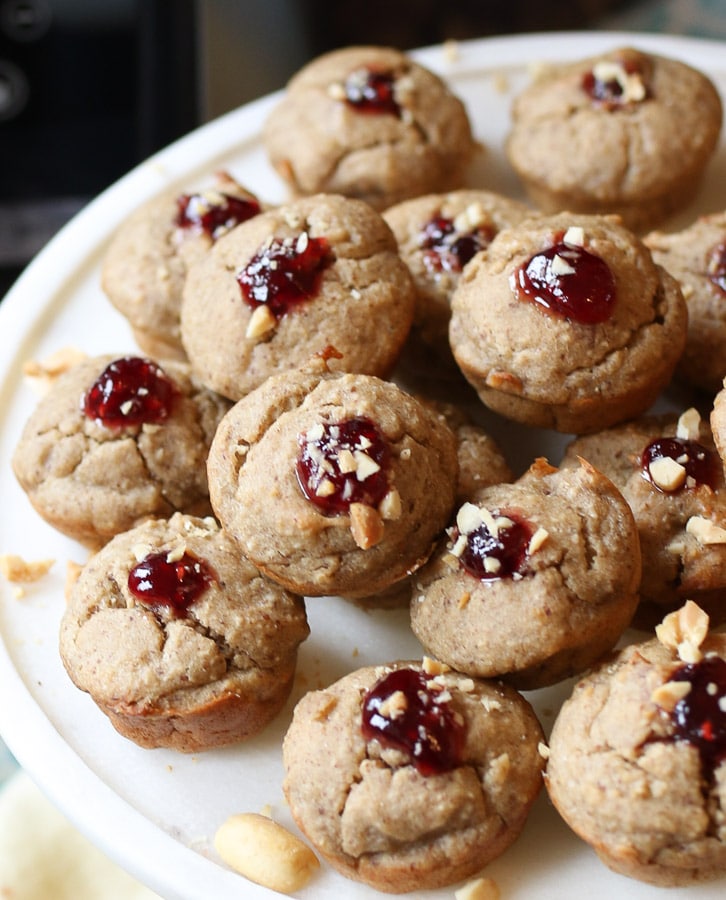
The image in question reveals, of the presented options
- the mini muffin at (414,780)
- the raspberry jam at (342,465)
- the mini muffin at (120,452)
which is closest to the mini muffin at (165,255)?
the mini muffin at (120,452)

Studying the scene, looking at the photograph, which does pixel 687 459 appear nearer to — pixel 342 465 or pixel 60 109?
pixel 342 465

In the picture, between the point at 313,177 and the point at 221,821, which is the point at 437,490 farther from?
the point at 313,177

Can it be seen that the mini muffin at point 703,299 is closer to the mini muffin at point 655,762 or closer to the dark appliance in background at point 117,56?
the mini muffin at point 655,762

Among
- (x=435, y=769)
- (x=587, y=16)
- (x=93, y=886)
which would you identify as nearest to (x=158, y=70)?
(x=587, y=16)

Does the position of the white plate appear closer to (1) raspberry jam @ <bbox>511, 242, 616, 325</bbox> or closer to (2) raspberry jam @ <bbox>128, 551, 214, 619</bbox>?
(2) raspberry jam @ <bbox>128, 551, 214, 619</bbox>

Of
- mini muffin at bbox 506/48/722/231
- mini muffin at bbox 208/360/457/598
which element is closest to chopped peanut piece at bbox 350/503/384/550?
mini muffin at bbox 208/360/457/598
